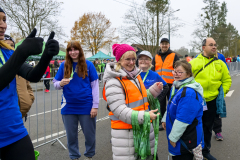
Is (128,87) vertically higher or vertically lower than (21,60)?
lower

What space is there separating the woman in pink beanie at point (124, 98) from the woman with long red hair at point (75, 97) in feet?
3.11

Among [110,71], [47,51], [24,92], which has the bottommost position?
[24,92]

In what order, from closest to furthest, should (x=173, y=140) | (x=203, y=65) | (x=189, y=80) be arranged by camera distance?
(x=173, y=140)
(x=189, y=80)
(x=203, y=65)

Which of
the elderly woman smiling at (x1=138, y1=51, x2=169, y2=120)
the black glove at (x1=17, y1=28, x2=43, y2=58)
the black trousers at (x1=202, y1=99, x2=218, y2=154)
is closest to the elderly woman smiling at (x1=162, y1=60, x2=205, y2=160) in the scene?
the elderly woman smiling at (x1=138, y1=51, x2=169, y2=120)

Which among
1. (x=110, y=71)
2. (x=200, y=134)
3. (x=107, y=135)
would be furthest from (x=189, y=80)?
(x=107, y=135)

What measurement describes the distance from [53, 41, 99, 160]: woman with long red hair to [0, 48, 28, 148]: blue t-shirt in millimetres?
1250

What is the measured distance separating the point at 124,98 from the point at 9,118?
98 centimetres

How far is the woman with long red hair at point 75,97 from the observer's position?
285 centimetres

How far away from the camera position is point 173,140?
2254 millimetres

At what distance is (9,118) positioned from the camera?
4.92 ft

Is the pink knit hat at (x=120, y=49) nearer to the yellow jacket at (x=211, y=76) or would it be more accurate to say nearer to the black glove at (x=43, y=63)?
the black glove at (x=43, y=63)

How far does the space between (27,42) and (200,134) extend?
209cm

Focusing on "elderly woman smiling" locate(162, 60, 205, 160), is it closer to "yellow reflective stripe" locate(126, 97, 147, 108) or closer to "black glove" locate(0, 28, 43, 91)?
"yellow reflective stripe" locate(126, 97, 147, 108)

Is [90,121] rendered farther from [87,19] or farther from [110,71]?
[87,19]
